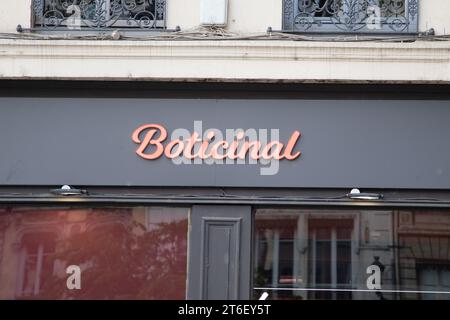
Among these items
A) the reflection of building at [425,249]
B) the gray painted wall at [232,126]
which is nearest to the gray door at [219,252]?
the gray painted wall at [232,126]

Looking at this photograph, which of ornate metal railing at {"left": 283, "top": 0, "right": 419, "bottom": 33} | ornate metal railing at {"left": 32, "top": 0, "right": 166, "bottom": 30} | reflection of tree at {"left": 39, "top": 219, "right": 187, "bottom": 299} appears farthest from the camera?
ornate metal railing at {"left": 32, "top": 0, "right": 166, "bottom": 30}

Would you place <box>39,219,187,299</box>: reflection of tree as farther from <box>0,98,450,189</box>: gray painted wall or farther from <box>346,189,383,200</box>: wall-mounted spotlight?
<box>346,189,383,200</box>: wall-mounted spotlight

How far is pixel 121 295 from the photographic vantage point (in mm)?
8273

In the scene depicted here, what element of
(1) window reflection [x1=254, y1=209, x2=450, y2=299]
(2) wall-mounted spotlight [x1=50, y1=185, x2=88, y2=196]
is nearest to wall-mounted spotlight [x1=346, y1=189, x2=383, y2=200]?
(1) window reflection [x1=254, y1=209, x2=450, y2=299]

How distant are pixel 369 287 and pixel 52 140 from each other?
11.7 feet

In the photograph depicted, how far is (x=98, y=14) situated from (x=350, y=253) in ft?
11.9

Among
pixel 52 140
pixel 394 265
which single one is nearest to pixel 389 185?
pixel 394 265

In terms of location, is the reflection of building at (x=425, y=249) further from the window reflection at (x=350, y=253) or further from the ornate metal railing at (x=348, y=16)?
the ornate metal railing at (x=348, y=16)

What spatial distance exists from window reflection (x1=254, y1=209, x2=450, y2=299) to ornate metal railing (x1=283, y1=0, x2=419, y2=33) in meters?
1.91

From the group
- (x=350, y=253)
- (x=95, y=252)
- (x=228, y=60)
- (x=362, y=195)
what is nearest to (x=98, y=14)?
(x=228, y=60)

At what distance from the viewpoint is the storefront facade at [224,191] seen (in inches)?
322

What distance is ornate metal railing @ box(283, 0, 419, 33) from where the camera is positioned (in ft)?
27.7

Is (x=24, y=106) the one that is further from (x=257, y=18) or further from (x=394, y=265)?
(x=394, y=265)
